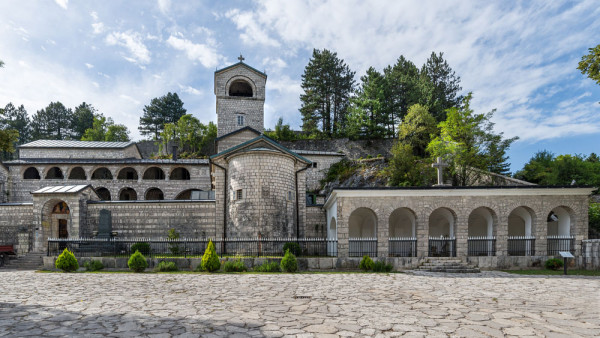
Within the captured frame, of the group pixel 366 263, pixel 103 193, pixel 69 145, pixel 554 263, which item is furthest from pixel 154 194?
pixel 554 263

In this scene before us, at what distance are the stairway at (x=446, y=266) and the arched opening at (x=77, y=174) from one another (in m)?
32.8

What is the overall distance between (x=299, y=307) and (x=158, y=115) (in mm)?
55703

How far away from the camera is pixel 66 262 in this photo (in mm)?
13250

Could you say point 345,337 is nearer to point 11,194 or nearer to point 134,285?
point 134,285

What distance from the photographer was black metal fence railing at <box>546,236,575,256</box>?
14.5 m

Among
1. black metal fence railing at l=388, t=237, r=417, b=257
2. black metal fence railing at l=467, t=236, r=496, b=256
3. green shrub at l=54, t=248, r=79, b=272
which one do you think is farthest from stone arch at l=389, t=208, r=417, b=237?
green shrub at l=54, t=248, r=79, b=272

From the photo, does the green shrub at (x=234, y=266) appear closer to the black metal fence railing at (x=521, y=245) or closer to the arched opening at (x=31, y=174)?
the black metal fence railing at (x=521, y=245)

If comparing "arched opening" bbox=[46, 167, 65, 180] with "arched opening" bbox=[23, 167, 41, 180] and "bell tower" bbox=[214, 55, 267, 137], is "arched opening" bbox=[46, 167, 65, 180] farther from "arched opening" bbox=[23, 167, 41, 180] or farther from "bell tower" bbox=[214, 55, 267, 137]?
"bell tower" bbox=[214, 55, 267, 137]

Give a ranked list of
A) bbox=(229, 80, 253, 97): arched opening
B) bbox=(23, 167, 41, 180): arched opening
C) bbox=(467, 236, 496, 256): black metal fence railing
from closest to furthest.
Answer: bbox=(467, 236, 496, 256): black metal fence railing, bbox=(23, 167, 41, 180): arched opening, bbox=(229, 80, 253, 97): arched opening

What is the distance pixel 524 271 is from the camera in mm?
13695

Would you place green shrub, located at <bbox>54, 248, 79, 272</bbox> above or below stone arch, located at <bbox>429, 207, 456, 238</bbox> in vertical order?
below

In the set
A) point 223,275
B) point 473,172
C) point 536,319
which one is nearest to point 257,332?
point 536,319

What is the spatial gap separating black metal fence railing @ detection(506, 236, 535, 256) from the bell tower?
2368 cm

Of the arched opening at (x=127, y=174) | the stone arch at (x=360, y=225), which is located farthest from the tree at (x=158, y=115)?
the stone arch at (x=360, y=225)
